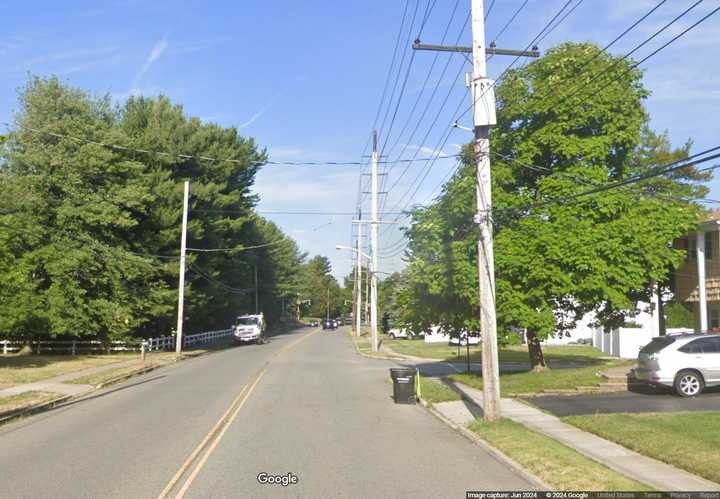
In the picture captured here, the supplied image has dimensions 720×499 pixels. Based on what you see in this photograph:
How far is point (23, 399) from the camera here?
19.0m

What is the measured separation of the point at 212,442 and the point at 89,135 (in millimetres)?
32099

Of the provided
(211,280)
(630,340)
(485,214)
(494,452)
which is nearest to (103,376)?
(485,214)

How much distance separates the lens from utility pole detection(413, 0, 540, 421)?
14.0m

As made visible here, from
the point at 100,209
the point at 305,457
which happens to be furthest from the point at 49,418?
the point at 100,209

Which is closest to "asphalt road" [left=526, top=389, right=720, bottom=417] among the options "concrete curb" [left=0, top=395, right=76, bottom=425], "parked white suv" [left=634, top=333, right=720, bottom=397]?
"parked white suv" [left=634, top=333, right=720, bottom=397]

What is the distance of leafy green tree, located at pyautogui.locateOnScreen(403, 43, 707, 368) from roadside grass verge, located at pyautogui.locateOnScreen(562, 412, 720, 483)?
608 centimetres

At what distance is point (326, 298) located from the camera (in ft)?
546

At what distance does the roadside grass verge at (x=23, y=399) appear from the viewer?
17548 millimetres

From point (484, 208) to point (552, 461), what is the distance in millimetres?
5829

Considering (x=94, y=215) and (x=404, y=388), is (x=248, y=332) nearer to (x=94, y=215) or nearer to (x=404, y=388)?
(x=94, y=215)

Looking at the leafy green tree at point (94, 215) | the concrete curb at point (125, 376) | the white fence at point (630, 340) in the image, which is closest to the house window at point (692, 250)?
the white fence at point (630, 340)

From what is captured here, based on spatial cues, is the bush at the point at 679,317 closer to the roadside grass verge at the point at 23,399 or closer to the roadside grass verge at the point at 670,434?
the roadside grass verge at the point at 670,434

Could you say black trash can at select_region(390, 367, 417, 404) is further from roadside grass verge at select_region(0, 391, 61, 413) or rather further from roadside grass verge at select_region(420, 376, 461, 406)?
roadside grass verge at select_region(0, 391, 61, 413)

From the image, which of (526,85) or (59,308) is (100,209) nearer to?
(59,308)
